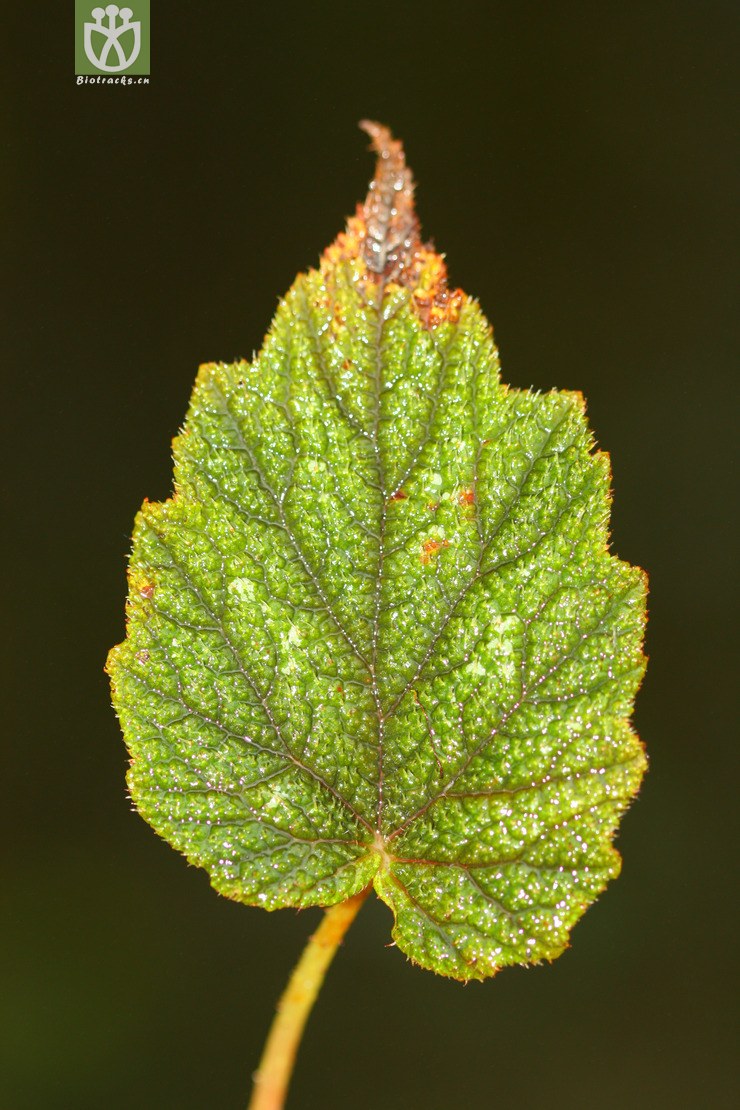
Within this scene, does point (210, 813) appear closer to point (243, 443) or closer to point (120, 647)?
point (120, 647)

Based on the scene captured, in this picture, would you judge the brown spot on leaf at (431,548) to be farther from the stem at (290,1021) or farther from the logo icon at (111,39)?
the logo icon at (111,39)

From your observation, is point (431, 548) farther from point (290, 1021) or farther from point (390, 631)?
point (290, 1021)

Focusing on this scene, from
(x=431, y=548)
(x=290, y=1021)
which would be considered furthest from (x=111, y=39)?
(x=290, y=1021)

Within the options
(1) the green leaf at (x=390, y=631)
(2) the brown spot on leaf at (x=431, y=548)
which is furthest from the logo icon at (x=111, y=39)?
(2) the brown spot on leaf at (x=431, y=548)

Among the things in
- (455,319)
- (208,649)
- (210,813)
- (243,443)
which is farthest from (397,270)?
(210,813)

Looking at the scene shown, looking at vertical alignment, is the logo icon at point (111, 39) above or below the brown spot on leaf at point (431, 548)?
above

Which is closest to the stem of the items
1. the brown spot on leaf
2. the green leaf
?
the green leaf
